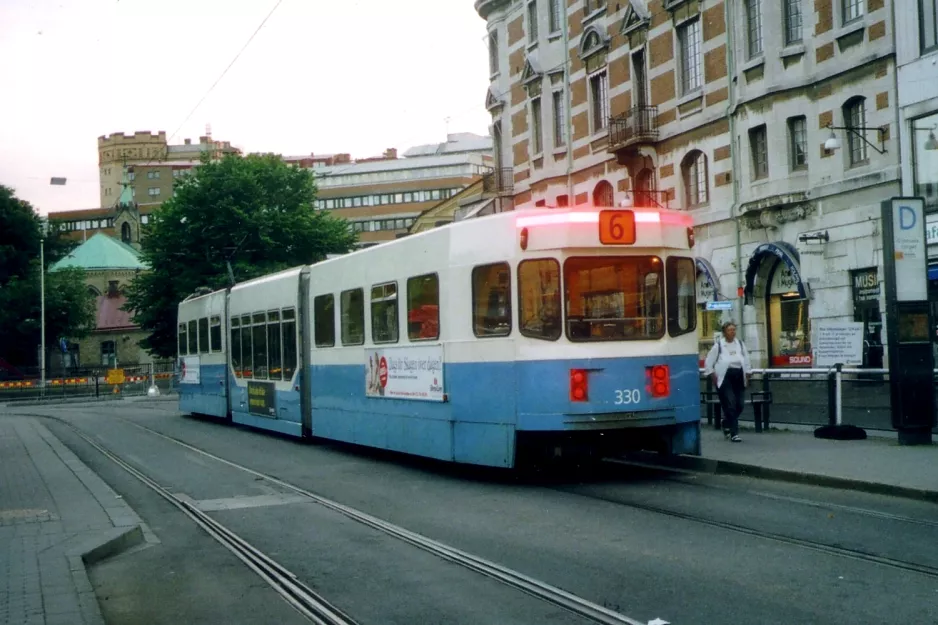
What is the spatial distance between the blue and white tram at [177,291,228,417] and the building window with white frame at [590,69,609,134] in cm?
1400

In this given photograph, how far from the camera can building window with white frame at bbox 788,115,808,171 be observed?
28.4 meters

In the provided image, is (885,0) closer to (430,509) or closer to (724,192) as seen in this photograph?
(724,192)

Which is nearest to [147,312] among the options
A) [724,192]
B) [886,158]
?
[724,192]

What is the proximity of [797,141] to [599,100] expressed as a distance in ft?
32.2

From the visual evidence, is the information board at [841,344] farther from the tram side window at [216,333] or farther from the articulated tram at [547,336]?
the tram side window at [216,333]

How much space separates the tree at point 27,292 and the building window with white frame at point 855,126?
59.8m

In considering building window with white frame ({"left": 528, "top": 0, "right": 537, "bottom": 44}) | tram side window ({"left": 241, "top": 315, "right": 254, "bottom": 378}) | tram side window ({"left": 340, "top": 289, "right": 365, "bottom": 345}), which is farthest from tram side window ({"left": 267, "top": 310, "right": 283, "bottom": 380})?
building window with white frame ({"left": 528, "top": 0, "right": 537, "bottom": 44})

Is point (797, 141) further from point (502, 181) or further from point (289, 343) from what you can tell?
point (502, 181)

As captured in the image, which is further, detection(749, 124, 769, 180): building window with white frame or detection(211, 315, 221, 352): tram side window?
detection(749, 124, 769, 180): building window with white frame

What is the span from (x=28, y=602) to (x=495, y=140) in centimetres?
3897

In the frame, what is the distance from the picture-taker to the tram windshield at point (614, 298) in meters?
12.9

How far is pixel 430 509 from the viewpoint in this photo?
38.4 feet

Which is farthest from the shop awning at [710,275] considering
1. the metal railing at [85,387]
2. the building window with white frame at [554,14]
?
the metal railing at [85,387]

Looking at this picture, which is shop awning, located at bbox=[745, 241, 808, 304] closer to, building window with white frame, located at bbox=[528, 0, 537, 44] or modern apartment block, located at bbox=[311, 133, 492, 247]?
building window with white frame, located at bbox=[528, 0, 537, 44]
